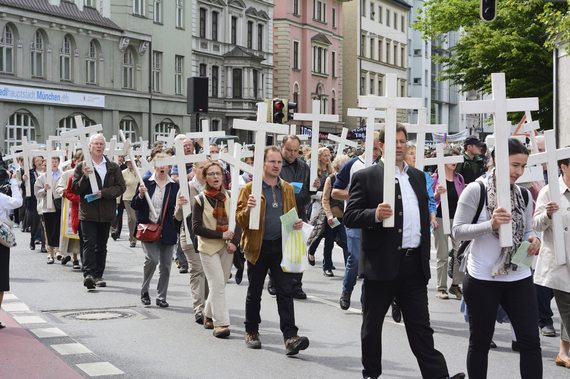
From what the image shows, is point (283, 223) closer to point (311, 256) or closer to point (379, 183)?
point (379, 183)

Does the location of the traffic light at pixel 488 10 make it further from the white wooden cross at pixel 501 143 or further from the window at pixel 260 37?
the window at pixel 260 37

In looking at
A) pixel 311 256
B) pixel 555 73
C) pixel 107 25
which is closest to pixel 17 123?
pixel 107 25

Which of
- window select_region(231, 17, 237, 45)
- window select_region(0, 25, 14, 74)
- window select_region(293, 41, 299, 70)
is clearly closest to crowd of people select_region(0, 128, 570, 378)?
window select_region(0, 25, 14, 74)

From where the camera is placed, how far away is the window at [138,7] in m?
46.2

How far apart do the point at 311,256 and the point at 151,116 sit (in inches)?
1355

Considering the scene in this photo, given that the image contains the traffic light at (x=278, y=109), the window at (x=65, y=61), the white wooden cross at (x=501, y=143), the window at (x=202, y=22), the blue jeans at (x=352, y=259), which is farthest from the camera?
the window at (x=202, y=22)

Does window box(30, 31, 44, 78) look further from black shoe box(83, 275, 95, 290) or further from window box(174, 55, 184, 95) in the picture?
black shoe box(83, 275, 95, 290)

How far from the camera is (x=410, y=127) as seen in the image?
872cm

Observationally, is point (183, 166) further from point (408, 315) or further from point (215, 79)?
point (215, 79)

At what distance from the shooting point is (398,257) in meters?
5.75

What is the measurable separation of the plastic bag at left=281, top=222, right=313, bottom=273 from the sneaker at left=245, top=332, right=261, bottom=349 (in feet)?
2.33

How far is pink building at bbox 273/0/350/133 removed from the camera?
205 feet

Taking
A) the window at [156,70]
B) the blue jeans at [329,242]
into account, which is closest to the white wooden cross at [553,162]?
the blue jeans at [329,242]

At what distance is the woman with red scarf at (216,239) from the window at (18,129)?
102 ft
